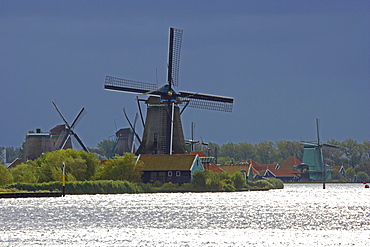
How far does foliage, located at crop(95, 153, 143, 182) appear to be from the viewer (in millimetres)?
72688

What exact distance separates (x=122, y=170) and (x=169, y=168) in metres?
4.90

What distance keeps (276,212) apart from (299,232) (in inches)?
501

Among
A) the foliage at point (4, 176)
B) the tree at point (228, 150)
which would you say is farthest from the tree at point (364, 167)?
the foliage at point (4, 176)

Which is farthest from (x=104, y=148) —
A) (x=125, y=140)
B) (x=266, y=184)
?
(x=266, y=184)

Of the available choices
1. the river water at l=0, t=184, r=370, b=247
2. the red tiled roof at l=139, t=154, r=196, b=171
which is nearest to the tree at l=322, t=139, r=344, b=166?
the red tiled roof at l=139, t=154, r=196, b=171

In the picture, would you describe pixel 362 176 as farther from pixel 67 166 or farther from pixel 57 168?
pixel 57 168

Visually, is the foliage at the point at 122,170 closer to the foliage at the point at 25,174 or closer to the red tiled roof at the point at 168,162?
Answer: the red tiled roof at the point at 168,162

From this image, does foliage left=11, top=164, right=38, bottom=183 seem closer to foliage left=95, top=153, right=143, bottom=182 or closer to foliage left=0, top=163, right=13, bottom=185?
foliage left=0, top=163, right=13, bottom=185

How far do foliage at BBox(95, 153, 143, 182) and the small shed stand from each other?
1174mm

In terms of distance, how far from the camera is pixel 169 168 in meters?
73.2

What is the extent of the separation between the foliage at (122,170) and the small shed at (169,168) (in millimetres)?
1174

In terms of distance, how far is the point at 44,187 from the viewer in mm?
65875

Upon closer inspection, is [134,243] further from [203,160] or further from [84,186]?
[203,160]

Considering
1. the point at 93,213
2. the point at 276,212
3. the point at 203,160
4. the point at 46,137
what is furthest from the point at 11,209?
the point at 46,137
